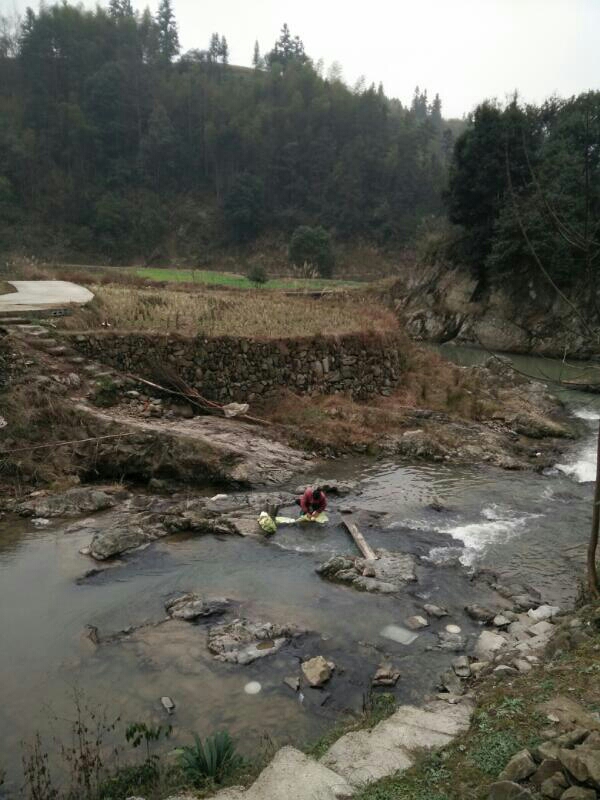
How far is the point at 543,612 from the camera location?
26.6 feet

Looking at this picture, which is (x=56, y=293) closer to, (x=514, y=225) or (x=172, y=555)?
(x=172, y=555)

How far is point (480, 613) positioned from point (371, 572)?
1731mm

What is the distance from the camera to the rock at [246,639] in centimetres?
718

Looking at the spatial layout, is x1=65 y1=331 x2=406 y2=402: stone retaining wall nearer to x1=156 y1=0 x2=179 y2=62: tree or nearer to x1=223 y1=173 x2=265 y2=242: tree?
x1=223 y1=173 x2=265 y2=242: tree

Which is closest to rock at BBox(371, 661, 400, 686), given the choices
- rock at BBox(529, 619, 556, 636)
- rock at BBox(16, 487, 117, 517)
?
rock at BBox(529, 619, 556, 636)

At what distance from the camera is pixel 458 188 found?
3625 cm

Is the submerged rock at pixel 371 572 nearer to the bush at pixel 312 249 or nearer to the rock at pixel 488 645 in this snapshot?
the rock at pixel 488 645

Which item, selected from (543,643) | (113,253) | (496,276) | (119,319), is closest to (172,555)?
(543,643)

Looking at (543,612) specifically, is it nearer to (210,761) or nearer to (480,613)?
(480,613)

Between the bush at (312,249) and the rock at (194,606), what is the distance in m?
39.2

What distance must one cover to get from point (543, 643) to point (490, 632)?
80 centimetres

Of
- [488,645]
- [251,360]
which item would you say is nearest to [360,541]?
[488,645]

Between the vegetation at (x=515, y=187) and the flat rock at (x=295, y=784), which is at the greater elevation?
the vegetation at (x=515, y=187)

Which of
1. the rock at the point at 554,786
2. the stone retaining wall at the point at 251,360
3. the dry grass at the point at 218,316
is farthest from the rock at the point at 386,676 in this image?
the dry grass at the point at 218,316
